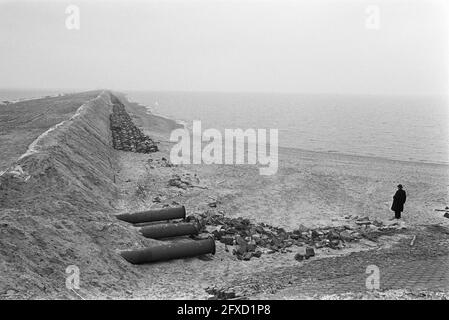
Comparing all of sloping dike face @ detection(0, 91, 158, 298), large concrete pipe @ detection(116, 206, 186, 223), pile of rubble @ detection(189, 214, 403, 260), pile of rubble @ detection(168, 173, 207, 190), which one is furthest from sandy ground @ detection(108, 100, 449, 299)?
large concrete pipe @ detection(116, 206, 186, 223)

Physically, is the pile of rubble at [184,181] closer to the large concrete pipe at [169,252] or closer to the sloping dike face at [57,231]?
the sloping dike face at [57,231]

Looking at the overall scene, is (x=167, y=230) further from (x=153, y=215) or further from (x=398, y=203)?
(x=398, y=203)

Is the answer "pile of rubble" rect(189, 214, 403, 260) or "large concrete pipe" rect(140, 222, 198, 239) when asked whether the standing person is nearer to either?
"pile of rubble" rect(189, 214, 403, 260)

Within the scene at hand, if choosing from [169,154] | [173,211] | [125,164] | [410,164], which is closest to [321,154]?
[410,164]

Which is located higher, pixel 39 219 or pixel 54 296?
pixel 39 219

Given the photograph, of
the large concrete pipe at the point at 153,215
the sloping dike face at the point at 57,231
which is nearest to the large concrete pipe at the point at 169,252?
the sloping dike face at the point at 57,231

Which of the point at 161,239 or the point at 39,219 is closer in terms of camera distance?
the point at 39,219

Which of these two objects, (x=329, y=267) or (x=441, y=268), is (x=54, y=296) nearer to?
(x=329, y=267)
